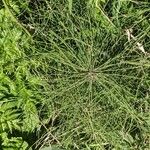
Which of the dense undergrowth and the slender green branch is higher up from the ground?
the slender green branch

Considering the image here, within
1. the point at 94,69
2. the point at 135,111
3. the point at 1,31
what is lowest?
the point at 135,111

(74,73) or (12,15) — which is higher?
(12,15)

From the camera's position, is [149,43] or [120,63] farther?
[149,43]

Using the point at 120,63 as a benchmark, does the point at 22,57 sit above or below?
above

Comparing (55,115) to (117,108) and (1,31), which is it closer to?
(117,108)

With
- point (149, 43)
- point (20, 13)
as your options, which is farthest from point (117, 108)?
point (20, 13)

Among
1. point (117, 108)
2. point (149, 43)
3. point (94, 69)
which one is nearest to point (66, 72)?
point (94, 69)

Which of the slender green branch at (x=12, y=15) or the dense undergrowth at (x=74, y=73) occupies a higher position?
the slender green branch at (x=12, y=15)
